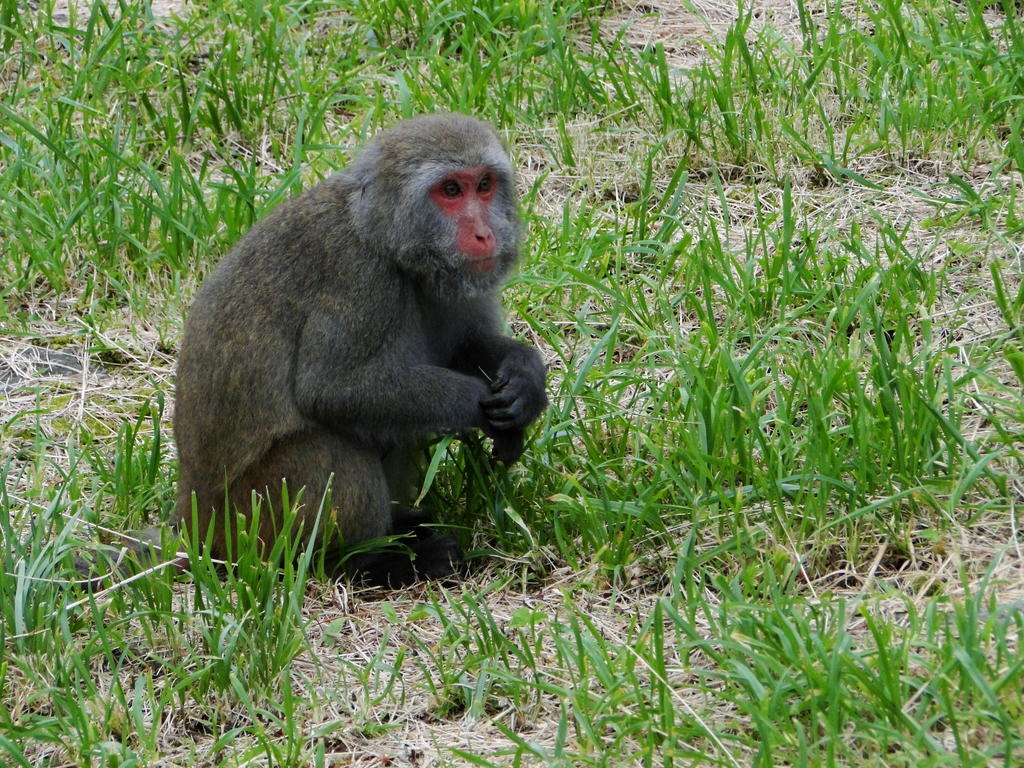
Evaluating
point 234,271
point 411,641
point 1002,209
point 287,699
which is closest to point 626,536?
point 411,641

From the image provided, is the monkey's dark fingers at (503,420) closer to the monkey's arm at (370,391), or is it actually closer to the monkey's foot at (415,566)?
the monkey's arm at (370,391)

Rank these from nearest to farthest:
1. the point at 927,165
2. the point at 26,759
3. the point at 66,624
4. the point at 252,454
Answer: the point at 26,759 < the point at 66,624 < the point at 252,454 < the point at 927,165

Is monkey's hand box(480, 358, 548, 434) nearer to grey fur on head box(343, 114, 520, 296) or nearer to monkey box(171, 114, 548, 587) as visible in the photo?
monkey box(171, 114, 548, 587)

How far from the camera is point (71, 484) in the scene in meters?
5.09

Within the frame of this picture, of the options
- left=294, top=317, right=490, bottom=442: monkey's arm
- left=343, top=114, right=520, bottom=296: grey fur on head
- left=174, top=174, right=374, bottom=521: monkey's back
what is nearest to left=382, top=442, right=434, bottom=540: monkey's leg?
Result: left=294, top=317, right=490, bottom=442: monkey's arm

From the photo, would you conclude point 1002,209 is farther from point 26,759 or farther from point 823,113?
point 26,759

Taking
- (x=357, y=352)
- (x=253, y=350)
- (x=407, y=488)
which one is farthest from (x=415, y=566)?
(x=253, y=350)

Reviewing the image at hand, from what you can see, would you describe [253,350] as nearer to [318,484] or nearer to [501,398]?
[318,484]

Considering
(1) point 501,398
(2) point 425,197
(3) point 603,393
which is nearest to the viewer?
(2) point 425,197

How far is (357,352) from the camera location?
4867 mm

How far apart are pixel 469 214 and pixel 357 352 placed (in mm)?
606

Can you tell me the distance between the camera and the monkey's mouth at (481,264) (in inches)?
190

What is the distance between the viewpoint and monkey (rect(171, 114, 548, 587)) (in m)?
4.84

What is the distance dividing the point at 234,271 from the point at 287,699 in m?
1.77
